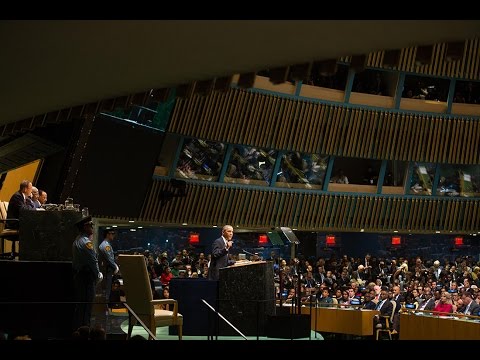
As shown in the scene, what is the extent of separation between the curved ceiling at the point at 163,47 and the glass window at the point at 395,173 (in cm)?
1610

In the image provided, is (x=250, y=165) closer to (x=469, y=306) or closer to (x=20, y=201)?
(x=469, y=306)

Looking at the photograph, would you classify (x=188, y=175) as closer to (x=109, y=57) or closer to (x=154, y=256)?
(x=154, y=256)

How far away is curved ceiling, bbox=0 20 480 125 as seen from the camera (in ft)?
14.2

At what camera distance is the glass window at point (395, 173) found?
21.0 meters

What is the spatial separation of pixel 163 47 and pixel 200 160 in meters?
13.3

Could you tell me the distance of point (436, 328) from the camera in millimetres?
12523

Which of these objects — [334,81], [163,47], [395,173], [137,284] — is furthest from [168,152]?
[163,47]

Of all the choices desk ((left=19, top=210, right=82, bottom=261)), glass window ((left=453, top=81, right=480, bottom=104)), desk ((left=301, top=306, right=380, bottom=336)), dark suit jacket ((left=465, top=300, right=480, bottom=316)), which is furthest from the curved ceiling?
glass window ((left=453, top=81, right=480, bottom=104))

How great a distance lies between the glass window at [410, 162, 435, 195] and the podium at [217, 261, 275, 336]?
12.3 m

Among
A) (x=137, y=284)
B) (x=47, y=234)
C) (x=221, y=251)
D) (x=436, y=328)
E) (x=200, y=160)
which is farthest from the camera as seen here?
(x=200, y=160)

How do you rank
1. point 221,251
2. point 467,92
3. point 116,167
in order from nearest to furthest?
point 221,251 < point 116,167 < point 467,92

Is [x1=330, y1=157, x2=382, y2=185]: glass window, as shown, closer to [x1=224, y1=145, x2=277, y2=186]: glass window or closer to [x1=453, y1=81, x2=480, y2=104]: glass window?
[x1=224, y1=145, x2=277, y2=186]: glass window

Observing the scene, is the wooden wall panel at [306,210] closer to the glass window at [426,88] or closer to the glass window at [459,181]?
the glass window at [459,181]

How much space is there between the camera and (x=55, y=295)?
329 inches
